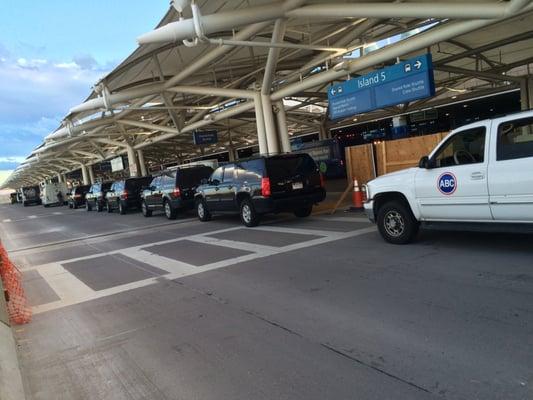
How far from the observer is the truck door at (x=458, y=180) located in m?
7.02

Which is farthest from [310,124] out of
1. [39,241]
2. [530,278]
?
[530,278]

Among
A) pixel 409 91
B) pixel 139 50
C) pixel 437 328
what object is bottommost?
pixel 437 328

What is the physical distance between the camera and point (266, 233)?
11.9 m

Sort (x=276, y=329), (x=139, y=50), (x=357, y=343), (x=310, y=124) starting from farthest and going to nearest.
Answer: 1. (x=310, y=124)
2. (x=139, y=50)
3. (x=276, y=329)
4. (x=357, y=343)

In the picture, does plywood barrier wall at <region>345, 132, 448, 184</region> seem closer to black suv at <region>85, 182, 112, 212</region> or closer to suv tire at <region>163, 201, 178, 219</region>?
suv tire at <region>163, 201, 178, 219</region>

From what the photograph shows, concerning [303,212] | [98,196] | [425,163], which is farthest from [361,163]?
[98,196]

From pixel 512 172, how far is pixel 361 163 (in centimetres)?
811

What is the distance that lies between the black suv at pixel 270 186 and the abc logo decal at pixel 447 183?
578 cm

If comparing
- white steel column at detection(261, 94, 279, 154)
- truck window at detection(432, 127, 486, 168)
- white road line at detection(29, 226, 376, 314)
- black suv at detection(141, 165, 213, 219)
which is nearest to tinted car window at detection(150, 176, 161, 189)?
black suv at detection(141, 165, 213, 219)

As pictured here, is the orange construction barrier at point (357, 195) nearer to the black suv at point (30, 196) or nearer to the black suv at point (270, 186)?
the black suv at point (270, 186)

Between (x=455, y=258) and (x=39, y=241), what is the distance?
14.6m

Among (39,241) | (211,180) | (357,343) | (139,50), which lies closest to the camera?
(357,343)

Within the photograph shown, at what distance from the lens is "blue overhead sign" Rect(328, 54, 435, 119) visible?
45.6ft

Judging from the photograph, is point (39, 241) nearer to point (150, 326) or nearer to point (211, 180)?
point (211, 180)
